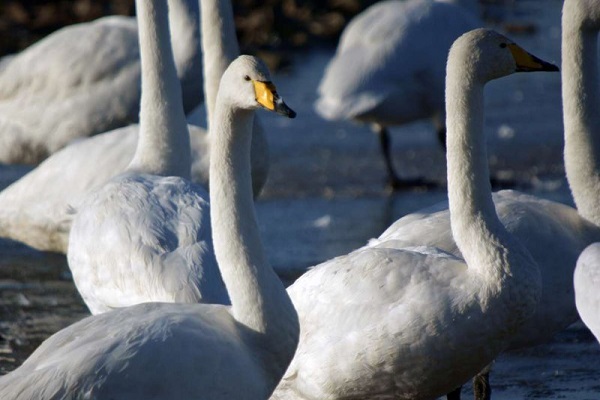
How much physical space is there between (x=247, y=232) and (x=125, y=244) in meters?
1.24

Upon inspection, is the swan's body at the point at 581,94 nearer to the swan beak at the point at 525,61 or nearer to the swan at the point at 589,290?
the swan beak at the point at 525,61

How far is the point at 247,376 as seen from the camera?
15.1 feet

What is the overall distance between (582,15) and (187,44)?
11.5 feet

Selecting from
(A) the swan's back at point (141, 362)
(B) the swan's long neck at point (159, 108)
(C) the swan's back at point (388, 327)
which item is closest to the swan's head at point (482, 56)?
(C) the swan's back at point (388, 327)

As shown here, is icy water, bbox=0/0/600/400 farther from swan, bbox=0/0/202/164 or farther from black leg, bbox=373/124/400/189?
swan, bbox=0/0/202/164

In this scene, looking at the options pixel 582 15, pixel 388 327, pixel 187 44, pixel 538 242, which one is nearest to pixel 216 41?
pixel 187 44

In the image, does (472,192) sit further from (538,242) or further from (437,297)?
(538,242)

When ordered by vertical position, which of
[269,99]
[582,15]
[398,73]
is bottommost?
[398,73]

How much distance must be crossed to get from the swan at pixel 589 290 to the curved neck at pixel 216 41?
3670mm

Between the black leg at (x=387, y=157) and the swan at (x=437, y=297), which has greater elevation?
the swan at (x=437, y=297)

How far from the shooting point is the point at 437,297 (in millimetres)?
5234

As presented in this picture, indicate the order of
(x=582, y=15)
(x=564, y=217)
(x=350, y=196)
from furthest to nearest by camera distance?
(x=350, y=196) → (x=582, y=15) → (x=564, y=217)

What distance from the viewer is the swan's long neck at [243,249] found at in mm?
4797

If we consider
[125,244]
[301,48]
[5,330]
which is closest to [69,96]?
[5,330]
